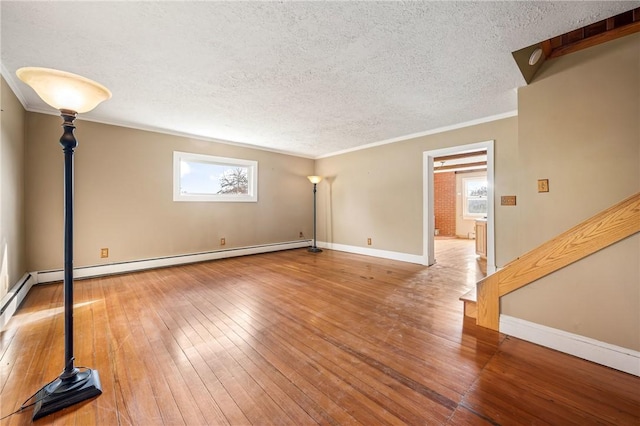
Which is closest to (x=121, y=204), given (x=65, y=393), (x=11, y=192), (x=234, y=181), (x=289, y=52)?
(x=11, y=192)

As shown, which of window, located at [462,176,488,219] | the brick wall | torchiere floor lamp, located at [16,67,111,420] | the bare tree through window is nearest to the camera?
torchiere floor lamp, located at [16,67,111,420]

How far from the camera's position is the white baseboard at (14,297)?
85.8 inches

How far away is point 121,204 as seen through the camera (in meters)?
3.72

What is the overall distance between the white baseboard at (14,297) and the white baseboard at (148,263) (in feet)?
0.61

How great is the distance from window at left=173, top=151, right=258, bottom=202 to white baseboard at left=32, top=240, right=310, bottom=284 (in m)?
1.06

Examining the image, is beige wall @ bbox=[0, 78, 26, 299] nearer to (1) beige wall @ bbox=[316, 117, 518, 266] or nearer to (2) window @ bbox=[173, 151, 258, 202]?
(2) window @ bbox=[173, 151, 258, 202]

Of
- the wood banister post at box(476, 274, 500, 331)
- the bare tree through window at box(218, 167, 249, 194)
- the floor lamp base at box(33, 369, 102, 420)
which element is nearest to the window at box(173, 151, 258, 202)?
the bare tree through window at box(218, 167, 249, 194)

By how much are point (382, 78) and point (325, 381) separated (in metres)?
2.61

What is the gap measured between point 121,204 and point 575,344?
214 inches

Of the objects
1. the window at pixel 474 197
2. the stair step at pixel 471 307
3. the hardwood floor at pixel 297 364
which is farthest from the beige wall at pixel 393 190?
the window at pixel 474 197

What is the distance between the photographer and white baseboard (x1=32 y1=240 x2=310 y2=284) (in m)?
3.26

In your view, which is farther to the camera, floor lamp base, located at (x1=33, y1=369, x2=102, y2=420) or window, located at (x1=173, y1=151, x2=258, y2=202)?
window, located at (x1=173, y1=151, x2=258, y2=202)

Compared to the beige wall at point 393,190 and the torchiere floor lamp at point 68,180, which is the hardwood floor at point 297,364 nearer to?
the torchiere floor lamp at point 68,180

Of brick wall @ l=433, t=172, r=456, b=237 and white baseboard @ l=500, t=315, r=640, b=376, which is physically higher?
brick wall @ l=433, t=172, r=456, b=237
